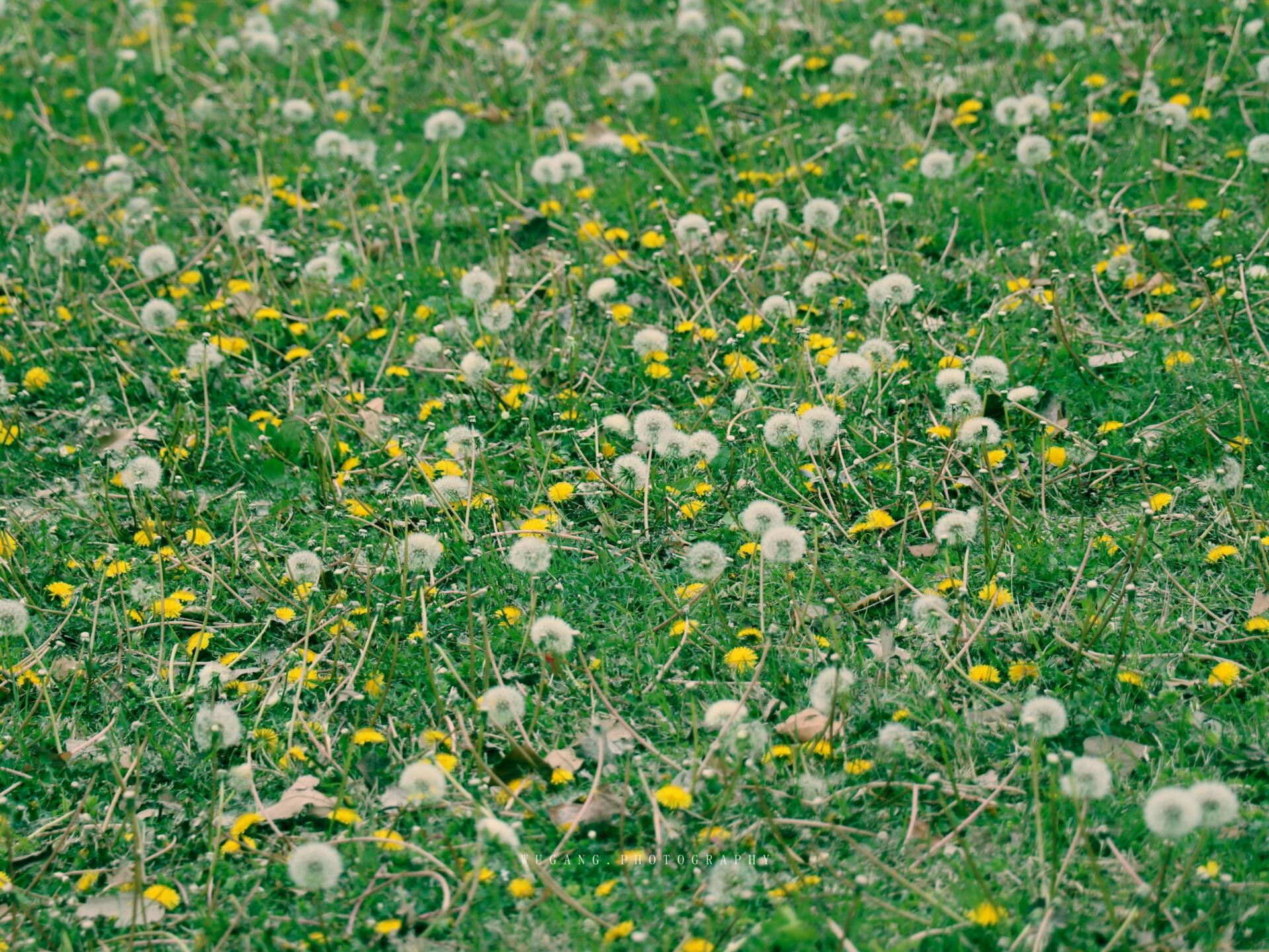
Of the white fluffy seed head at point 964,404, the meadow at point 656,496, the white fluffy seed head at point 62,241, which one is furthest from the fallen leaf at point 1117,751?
the white fluffy seed head at point 62,241

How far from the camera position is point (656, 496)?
332 centimetres

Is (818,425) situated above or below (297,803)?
above

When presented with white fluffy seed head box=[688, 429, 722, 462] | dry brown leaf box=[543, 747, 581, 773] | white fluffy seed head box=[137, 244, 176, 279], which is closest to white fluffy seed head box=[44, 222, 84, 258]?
white fluffy seed head box=[137, 244, 176, 279]

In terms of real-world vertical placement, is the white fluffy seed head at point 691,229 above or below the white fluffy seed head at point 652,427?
above

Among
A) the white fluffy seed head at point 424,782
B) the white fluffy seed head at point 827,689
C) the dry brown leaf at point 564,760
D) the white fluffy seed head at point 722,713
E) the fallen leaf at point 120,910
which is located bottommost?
the fallen leaf at point 120,910

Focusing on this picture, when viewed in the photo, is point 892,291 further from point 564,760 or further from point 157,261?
point 157,261

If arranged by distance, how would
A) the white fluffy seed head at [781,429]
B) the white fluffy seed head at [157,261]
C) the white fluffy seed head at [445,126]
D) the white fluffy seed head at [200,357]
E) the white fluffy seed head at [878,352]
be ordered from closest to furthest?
the white fluffy seed head at [781,429] → the white fluffy seed head at [878,352] → the white fluffy seed head at [200,357] → the white fluffy seed head at [157,261] → the white fluffy seed head at [445,126]

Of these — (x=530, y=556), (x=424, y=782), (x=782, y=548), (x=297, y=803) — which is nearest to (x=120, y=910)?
(x=297, y=803)

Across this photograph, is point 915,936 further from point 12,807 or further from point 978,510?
point 12,807

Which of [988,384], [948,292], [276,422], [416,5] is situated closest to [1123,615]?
[988,384]

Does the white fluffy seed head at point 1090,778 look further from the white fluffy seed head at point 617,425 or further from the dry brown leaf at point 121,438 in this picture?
the dry brown leaf at point 121,438

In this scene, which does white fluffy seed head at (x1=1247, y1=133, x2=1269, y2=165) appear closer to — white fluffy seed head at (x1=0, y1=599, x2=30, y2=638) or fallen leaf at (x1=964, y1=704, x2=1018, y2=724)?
fallen leaf at (x1=964, y1=704, x2=1018, y2=724)

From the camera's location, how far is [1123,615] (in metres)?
2.73

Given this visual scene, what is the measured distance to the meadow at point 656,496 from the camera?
2.41 metres
